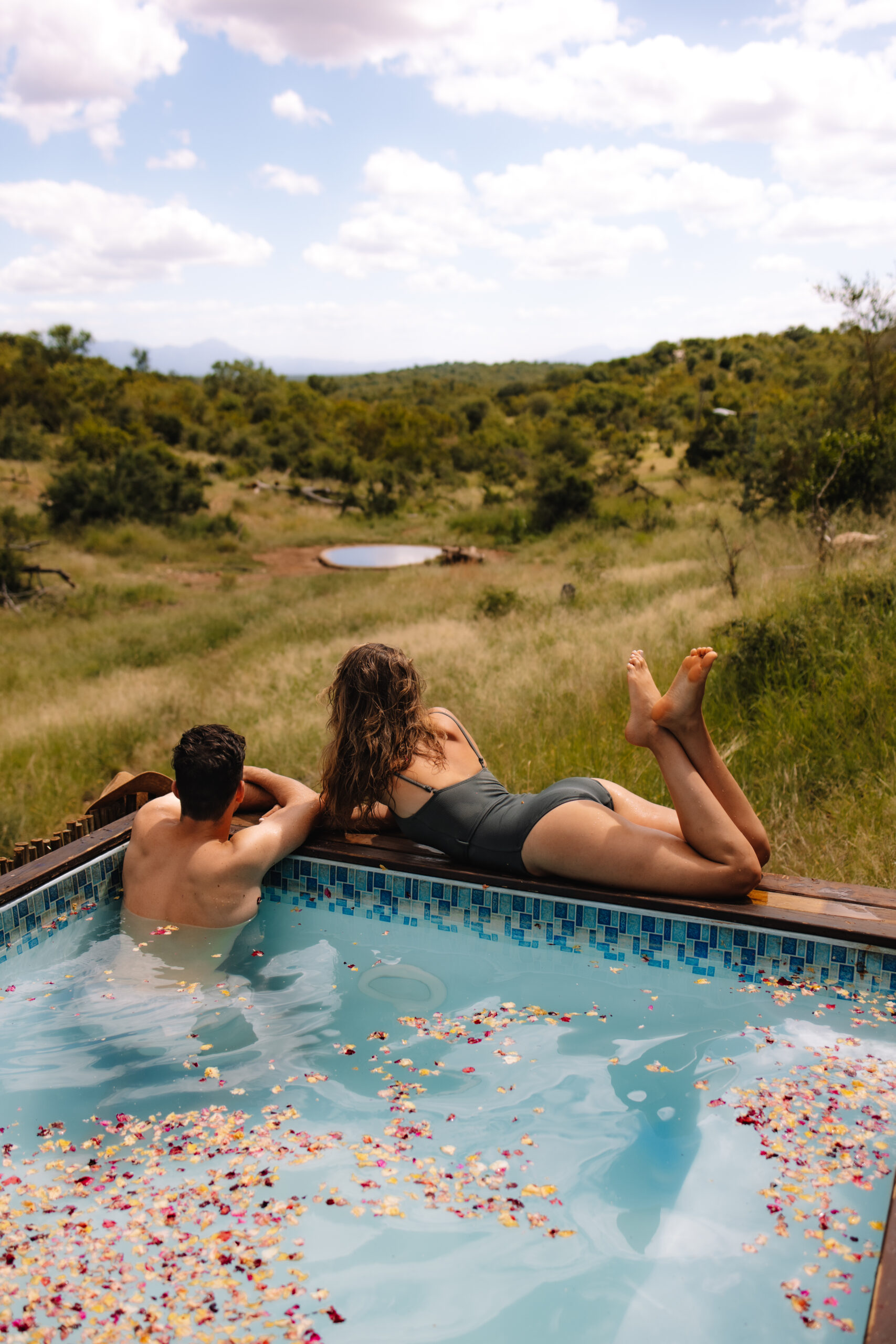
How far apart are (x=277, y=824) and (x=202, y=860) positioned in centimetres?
29

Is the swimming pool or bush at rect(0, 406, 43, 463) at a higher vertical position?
bush at rect(0, 406, 43, 463)

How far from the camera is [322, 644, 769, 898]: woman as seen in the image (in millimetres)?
2822

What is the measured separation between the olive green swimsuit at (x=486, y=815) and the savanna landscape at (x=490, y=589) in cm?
128

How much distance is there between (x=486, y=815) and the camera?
314cm

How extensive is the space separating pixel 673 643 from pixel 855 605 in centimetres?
134

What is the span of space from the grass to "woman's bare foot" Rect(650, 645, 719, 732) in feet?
4.18

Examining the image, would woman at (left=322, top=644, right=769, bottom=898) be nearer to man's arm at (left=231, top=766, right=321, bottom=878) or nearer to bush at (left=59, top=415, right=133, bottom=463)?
man's arm at (left=231, top=766, right=321, bottom=878)

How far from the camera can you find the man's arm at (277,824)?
318cm

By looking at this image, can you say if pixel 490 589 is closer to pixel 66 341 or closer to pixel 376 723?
pixel 376 723

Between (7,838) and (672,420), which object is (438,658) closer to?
(7,838)

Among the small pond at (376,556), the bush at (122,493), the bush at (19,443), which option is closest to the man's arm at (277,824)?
the small pond at (376,556)

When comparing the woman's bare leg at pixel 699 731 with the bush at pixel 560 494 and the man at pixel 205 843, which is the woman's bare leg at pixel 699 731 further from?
the bush at pixel 560 494

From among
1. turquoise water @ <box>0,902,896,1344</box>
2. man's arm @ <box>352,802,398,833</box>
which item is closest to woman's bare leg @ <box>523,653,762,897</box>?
turquoise water @ <box>0,902,896,1344</box>

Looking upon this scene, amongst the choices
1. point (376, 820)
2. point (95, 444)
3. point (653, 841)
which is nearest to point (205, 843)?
point (376, 820)
